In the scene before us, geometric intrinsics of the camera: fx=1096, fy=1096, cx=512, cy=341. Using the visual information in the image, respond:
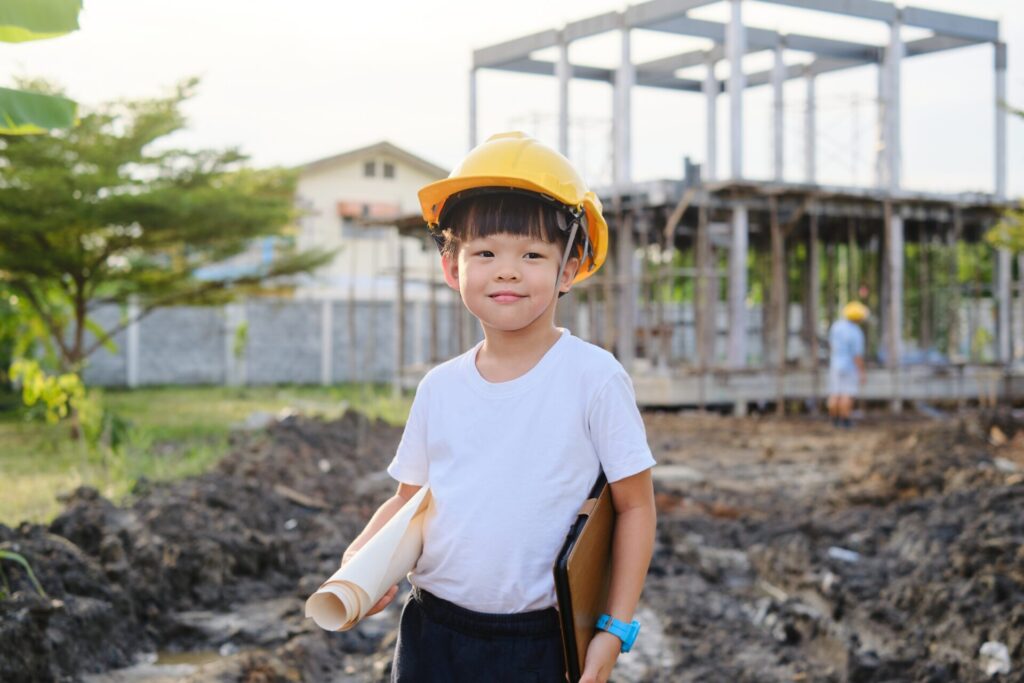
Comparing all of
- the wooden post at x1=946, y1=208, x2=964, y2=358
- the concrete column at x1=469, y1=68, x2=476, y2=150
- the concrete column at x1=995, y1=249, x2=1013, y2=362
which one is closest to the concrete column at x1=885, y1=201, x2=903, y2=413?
the wooden post at x1=946, y1=208, x2=964, y2=358

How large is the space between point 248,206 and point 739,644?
1139 cm

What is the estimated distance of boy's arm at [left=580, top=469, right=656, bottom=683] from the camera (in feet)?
7.12

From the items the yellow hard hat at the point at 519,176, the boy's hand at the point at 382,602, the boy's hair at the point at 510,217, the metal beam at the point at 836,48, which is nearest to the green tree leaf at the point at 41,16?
the yellow hard hat at the point at 519,176

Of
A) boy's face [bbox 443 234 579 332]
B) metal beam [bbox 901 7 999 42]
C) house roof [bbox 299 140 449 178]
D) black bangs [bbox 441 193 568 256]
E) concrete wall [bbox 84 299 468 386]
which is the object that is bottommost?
concrete wall [bbox 84 299 468 386]

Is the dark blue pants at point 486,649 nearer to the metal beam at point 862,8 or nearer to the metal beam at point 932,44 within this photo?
the metal beam at point 862,8

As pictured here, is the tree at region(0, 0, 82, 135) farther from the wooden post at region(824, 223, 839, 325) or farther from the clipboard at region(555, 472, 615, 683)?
the wooden post at region(824, 223, 839, 325)

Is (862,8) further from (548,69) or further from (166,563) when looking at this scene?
(166,563)

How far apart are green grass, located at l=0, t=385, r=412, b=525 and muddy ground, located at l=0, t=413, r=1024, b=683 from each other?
782mm

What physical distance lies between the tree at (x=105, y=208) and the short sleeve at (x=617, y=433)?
11.7m

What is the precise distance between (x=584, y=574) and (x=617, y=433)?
11.3 inches

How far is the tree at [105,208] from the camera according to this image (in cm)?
1281

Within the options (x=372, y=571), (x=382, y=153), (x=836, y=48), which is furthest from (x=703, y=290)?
(x=382, y=153)

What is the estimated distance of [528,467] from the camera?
225 cm

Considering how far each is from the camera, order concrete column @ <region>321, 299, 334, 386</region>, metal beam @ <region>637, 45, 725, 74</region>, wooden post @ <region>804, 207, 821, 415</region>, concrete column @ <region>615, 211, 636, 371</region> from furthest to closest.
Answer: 1. concrete column @ <region>321, 299, 334, 386</region>
2. metal beam @ <region>637, 45, 725, 74</region>
3. wooden post @ <region>804, 207, 821, 415</region>
4. concrete column @ <region>615, 211, 636, 371</region>
